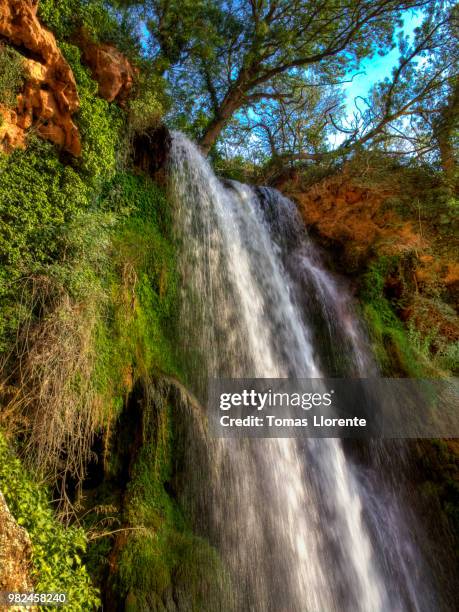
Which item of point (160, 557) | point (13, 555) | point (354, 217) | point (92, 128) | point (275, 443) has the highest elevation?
point (354, 217)

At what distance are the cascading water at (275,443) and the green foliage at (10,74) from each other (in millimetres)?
3293

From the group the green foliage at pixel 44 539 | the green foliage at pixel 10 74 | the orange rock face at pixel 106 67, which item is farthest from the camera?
the orange rock face at pixel 106 67

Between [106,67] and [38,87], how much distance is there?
64.5 inches

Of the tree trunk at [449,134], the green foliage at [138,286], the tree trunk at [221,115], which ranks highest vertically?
the tree trunk at [221,115]

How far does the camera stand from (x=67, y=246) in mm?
4766

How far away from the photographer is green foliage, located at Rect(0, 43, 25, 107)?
183 inches

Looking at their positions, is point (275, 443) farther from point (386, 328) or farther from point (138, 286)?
point (386, 328)

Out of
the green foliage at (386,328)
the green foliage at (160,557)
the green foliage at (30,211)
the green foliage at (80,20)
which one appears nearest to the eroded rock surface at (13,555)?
the green foliage at (160,557)

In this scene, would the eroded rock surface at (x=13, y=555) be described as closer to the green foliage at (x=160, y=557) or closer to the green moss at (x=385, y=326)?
the green foliage at (x=160, y=557)

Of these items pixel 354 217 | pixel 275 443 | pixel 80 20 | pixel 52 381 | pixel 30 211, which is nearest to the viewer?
pixel 52 381

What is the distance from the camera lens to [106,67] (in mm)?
6285

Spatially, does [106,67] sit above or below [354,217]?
below

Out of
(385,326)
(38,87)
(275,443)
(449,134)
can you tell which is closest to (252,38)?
(449,134)

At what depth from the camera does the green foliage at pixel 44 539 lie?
3.08 metres
